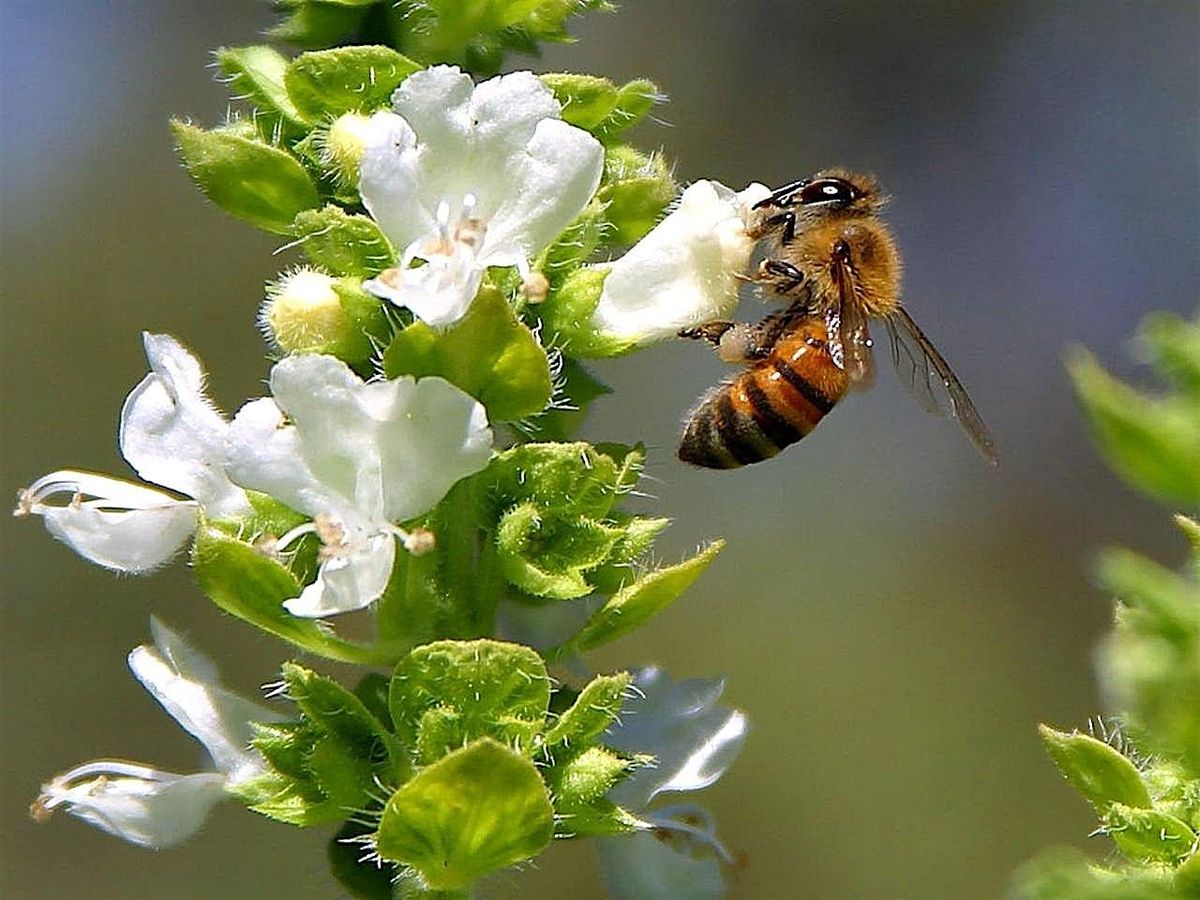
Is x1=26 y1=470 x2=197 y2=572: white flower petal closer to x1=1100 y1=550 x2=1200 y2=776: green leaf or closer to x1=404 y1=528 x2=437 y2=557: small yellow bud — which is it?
x1=404 y1=528 x2=437 y2=557: small yellow bud

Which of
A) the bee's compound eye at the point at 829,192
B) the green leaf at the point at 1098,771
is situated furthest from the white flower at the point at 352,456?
the bee's compound eye at the point at 829,192

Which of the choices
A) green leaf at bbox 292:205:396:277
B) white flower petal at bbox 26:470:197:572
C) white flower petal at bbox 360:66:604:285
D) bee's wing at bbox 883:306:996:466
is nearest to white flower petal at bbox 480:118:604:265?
white flower petal at bbox 360:66:604:285

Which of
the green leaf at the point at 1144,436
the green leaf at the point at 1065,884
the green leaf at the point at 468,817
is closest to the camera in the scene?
the green leaf at the point at 1144,436

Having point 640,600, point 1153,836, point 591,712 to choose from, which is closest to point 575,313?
point 640,600

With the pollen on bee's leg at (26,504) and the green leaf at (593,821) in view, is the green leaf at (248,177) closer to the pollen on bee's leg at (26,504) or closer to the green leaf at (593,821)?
the pollen on bee's leg at (26,504)

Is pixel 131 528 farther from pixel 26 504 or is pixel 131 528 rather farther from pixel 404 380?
pixel 404 380

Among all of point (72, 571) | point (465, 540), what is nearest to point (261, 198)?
point (465, 540)

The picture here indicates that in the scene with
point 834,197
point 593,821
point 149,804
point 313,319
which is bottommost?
point 149,804
